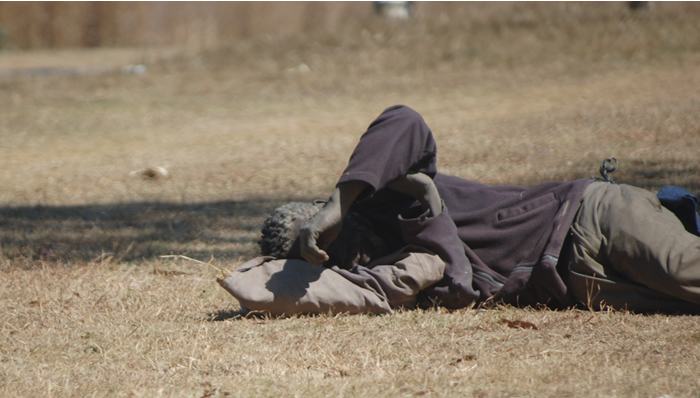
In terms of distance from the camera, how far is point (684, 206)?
292 centimetres

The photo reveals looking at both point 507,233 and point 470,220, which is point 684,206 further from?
point 470,220

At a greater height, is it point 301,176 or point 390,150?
point 390,150

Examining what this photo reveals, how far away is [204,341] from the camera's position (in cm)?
269

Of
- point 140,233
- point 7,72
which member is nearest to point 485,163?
point 140,233

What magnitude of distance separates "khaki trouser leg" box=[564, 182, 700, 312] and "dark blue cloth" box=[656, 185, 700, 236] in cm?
8

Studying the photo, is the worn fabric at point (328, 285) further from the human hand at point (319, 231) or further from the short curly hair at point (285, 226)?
the human hand at point (319, 231)

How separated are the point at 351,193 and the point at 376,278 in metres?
0.38

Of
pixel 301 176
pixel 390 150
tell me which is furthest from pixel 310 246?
pixel 301 176

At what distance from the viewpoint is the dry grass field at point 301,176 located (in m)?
2.42

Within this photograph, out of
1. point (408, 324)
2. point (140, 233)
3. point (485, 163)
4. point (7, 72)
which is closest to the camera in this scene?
point (408, 324)

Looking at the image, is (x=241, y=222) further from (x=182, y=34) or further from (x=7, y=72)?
(x=182, y=34)

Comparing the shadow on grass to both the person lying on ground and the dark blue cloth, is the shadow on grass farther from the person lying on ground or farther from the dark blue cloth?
the dark blue cloth

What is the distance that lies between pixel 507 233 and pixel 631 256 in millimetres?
475

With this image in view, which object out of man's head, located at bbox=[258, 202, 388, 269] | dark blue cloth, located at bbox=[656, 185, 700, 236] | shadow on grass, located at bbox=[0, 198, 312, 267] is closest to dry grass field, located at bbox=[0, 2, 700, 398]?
shadow on grass, located at bbox=[0, 198, 312, 267]
